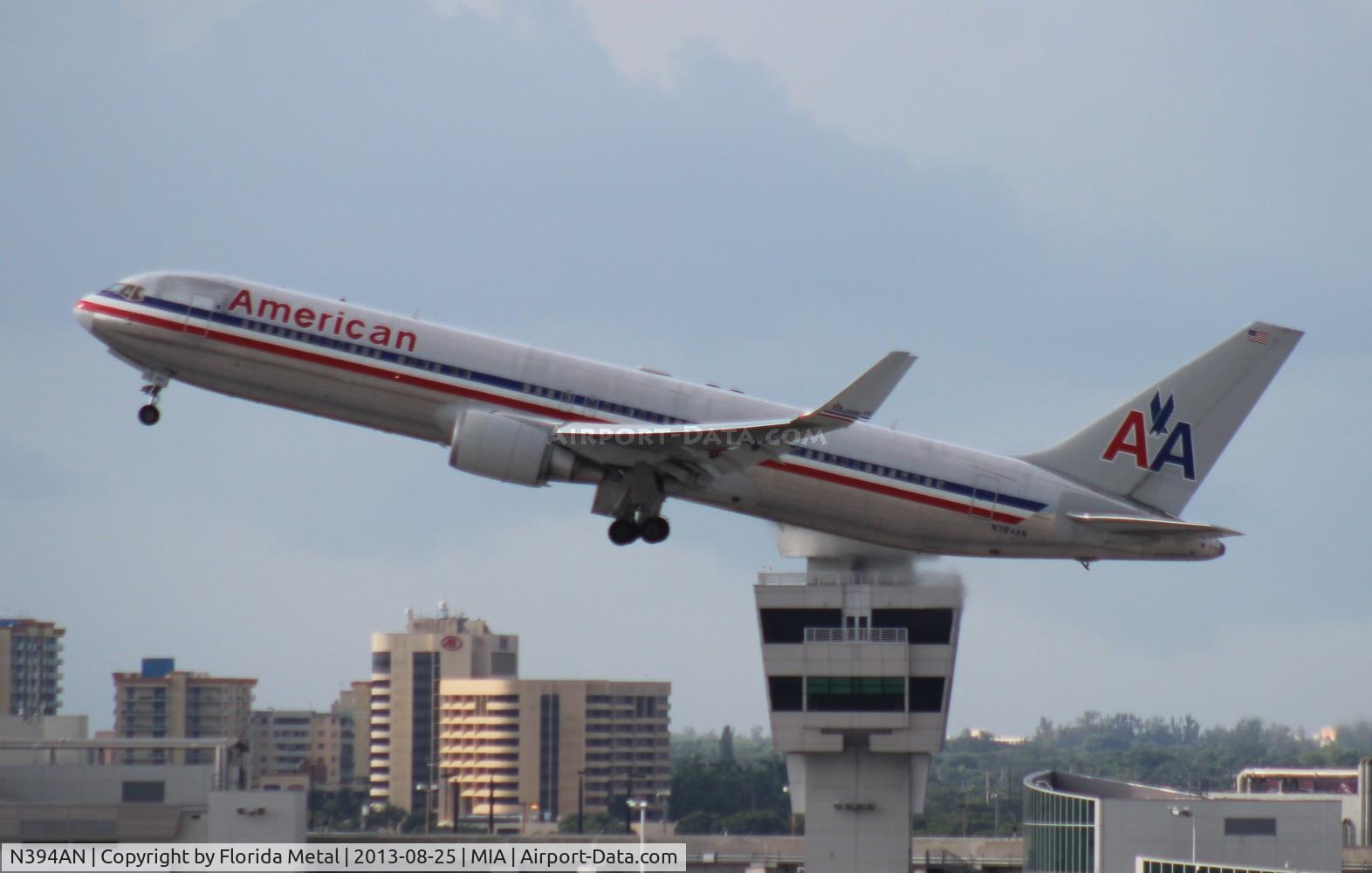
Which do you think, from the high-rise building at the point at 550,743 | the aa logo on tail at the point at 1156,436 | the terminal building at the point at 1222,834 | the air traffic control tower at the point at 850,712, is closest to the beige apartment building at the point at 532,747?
the high-rise building at the point at 550,743

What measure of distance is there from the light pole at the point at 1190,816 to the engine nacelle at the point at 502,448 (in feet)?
80.5

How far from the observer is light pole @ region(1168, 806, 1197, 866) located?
197 ft

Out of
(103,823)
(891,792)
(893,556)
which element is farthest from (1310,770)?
(103,823)

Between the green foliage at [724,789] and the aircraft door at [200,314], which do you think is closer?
the aircraft door at [200,314]

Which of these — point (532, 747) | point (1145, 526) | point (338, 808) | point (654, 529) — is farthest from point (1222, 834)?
point (338, 808)

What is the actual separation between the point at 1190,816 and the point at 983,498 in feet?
51.2

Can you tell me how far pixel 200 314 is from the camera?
50969mm

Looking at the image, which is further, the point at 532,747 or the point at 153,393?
the point at 532,747

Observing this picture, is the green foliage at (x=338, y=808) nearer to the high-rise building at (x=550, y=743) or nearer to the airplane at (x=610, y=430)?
the high-rise building at (x=550, y=743)

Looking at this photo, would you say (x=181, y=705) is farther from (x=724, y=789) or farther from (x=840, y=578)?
(x=840, y=578)

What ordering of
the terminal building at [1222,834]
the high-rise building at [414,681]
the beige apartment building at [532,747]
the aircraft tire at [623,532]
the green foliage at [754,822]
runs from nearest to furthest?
the aircraft tire at [623,532] < the terminal building at [1222,834] < the green foliage at [754,822] < the beige apartment building at [532,747] < the high-rise building at [414,681]

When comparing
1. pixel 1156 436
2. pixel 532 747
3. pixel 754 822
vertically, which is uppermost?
pixel 1156 436

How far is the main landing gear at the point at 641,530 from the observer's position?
52.4 m

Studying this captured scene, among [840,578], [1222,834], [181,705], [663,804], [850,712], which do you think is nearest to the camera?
[1222,834]
